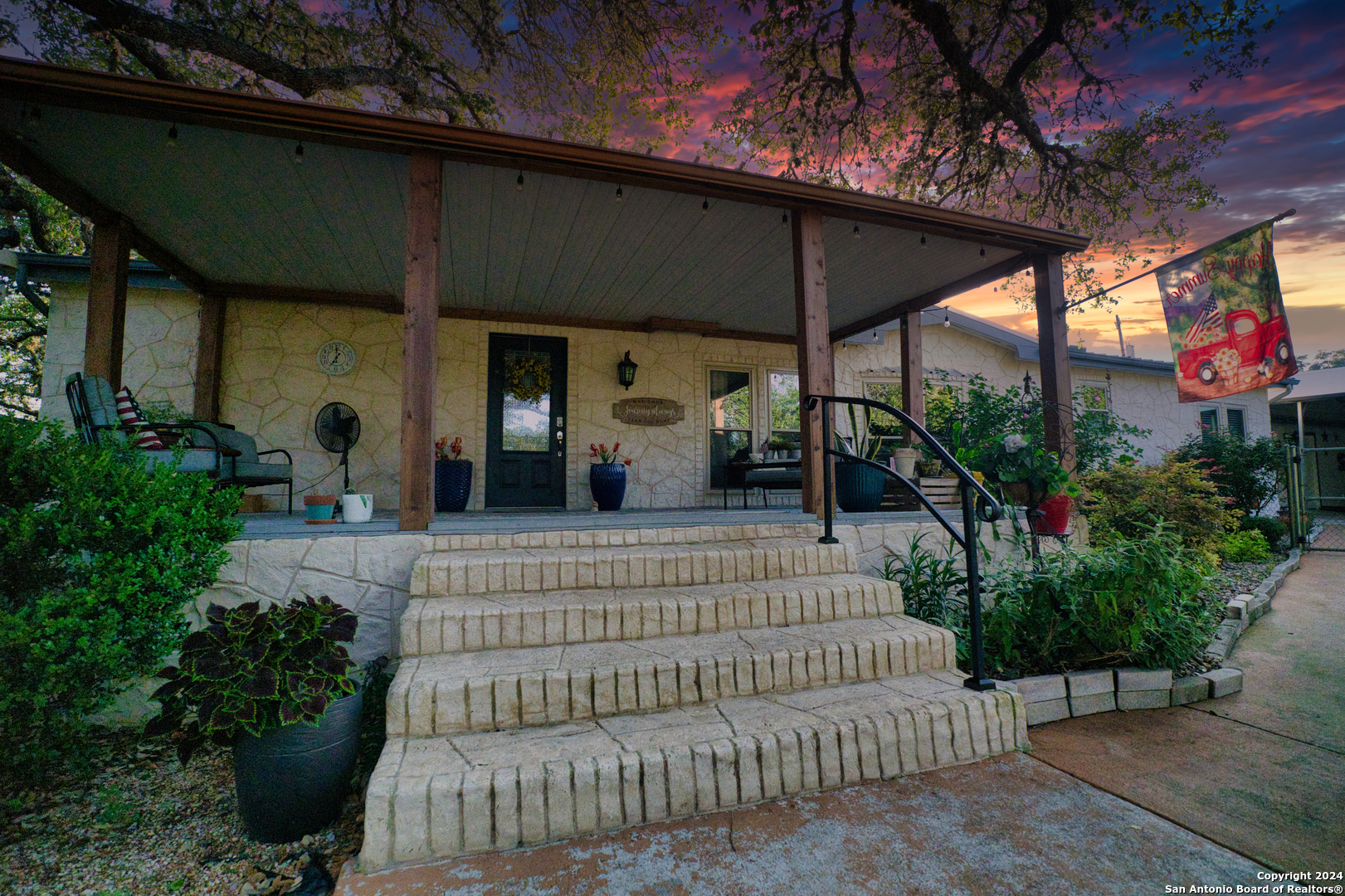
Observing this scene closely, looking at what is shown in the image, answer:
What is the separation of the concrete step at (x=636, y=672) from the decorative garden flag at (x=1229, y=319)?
11.9ft

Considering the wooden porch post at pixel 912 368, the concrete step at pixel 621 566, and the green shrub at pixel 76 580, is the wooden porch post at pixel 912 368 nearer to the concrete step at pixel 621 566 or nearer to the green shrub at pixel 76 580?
the concrete step at pixel 621 566

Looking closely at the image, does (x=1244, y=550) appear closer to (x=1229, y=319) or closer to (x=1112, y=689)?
(x=1229, y=319)

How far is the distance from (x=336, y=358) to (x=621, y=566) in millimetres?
4836

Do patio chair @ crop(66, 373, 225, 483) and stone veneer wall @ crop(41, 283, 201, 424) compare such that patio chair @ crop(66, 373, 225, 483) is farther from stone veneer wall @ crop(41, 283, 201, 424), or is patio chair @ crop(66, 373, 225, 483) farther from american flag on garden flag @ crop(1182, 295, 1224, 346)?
american flag on garden flag @ crop(1182, 295, 1224, 346)

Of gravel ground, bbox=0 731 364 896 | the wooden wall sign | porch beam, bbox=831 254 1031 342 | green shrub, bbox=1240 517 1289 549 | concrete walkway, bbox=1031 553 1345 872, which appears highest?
porch beam, bbox=831 254 1031 342

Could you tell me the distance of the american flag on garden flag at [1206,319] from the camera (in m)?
4.14

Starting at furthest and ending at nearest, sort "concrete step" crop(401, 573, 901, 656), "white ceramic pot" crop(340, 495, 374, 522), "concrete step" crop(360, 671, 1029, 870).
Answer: "white ceramic pot" crop(340, 495, 374, 522), "concrete step" crop(401, 573, 901, 656), "concrete step" crop(360, 671, 1029, 870)

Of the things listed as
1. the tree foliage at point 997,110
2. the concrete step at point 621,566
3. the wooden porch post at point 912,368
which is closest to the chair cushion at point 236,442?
the concrete step at point 621,566

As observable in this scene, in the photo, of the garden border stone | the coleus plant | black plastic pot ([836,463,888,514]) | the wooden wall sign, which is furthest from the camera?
the wooden wall sign

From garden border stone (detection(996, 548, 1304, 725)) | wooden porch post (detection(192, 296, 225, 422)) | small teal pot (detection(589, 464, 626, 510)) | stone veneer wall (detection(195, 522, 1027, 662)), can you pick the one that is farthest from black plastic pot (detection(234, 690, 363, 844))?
wooden porch post (detection(192, 296, 225, 422))

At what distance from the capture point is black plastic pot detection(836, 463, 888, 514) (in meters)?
4.45

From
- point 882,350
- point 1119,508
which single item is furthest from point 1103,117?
point 1119,508

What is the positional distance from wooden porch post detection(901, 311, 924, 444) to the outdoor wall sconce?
3.04m

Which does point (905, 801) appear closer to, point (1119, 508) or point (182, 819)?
point (182, 819)
